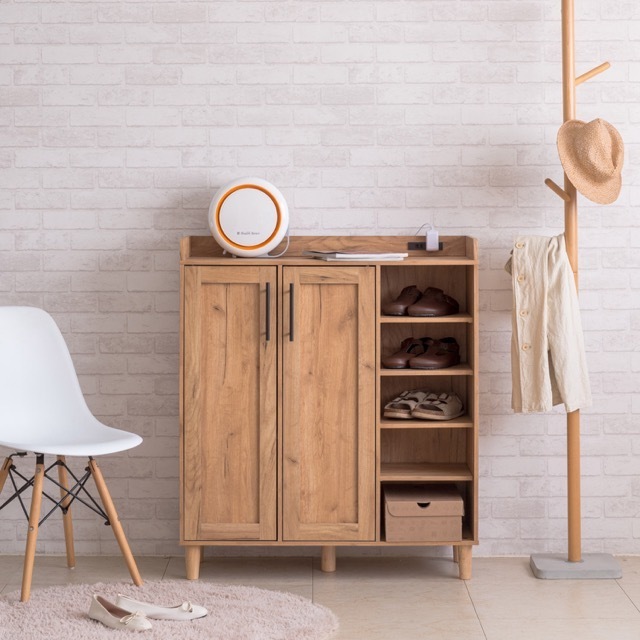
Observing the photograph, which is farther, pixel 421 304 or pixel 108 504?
pixel 421 304

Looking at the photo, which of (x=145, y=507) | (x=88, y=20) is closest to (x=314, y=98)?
(x=88, y=20)

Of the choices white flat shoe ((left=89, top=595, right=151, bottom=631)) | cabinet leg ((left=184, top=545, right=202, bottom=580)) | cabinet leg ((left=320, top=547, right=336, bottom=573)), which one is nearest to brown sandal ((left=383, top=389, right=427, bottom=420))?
cabinet leg ((left=320, top=547, right=336, bottom=573))

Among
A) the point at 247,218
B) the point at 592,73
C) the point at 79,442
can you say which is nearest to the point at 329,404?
the point at 247,218

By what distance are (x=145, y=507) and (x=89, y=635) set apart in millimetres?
825

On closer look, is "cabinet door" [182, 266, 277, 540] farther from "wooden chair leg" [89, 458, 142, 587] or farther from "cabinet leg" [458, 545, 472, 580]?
"cabinet leg" [458, 545, 472, 580]

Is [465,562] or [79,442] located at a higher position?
[79,442]

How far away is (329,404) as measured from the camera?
3.18 meters

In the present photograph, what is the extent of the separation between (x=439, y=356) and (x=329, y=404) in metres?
0.41

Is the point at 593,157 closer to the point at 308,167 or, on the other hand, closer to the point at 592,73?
the point at 592,73

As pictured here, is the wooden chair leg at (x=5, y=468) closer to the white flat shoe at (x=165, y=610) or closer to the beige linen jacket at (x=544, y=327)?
the white flat shoe at (x=165, y=610)

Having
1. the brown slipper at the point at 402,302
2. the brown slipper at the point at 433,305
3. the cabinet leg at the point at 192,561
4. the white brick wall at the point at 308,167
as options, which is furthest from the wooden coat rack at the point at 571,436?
the cabinet leg at the point at 192,561

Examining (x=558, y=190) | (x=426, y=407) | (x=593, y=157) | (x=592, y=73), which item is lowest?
(x=426, y=407)

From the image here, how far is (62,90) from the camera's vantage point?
3.46 meters

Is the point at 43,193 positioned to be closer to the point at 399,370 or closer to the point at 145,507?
the point at 145,507
